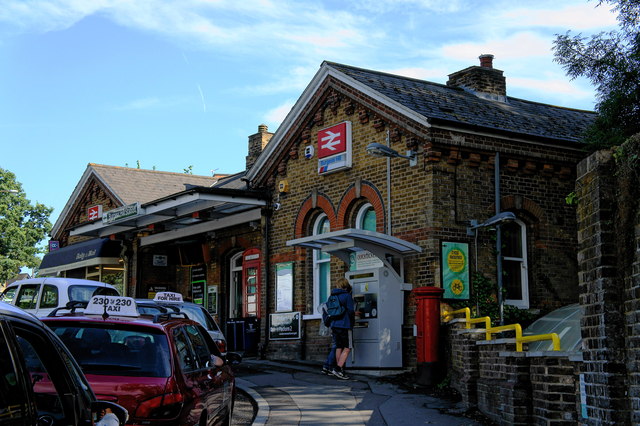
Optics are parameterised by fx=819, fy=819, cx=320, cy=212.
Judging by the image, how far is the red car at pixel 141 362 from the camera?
21.7 ft

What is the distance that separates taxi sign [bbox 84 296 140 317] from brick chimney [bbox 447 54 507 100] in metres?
14.8

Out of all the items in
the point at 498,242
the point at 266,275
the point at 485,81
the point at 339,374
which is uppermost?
the point at 485,81

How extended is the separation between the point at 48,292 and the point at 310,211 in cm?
663

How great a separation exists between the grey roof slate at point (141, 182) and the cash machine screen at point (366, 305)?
50.5 feet

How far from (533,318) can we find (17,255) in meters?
46.2

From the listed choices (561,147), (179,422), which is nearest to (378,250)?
(561,147)

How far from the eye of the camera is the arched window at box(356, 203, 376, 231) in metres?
18.6

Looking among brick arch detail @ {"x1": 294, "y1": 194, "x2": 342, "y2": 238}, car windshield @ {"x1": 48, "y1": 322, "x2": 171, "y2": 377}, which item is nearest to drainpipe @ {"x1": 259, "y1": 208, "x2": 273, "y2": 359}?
brick arch detail @ {"x1": 294, "y1": 194, "x2": 342, "y2": 238}

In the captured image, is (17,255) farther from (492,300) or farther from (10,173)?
(492,300)

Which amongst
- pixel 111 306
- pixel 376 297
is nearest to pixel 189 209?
pixel 376 297

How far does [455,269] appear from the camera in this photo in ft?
54.1

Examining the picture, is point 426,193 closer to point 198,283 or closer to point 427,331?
point 427,331

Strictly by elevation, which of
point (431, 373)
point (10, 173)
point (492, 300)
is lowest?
point (431, 373)

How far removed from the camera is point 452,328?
14.3 metres
